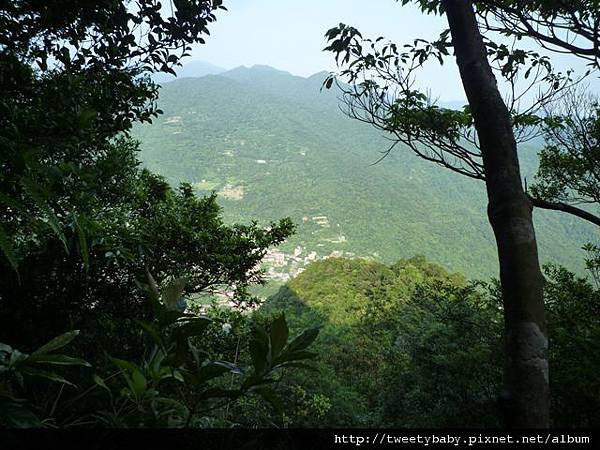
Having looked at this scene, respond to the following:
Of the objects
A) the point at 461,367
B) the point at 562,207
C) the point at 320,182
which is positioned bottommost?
the point at 461,367

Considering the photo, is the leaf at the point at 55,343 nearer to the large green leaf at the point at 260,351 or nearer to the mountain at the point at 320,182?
the large green leaf at the point at 260,351

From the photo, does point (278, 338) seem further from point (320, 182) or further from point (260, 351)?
point (320, 182)

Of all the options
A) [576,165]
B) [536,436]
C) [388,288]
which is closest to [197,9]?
[536,436]

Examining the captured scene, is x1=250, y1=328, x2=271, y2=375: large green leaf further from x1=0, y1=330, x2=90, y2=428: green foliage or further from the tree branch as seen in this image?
the tree branch

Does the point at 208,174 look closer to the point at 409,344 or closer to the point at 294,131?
the point at 294,131

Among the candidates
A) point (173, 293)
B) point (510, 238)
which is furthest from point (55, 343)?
point (510, 238)

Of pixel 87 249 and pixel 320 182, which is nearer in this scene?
pixel 87 249

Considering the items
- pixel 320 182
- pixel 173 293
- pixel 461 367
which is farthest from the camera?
pixel 320 182
